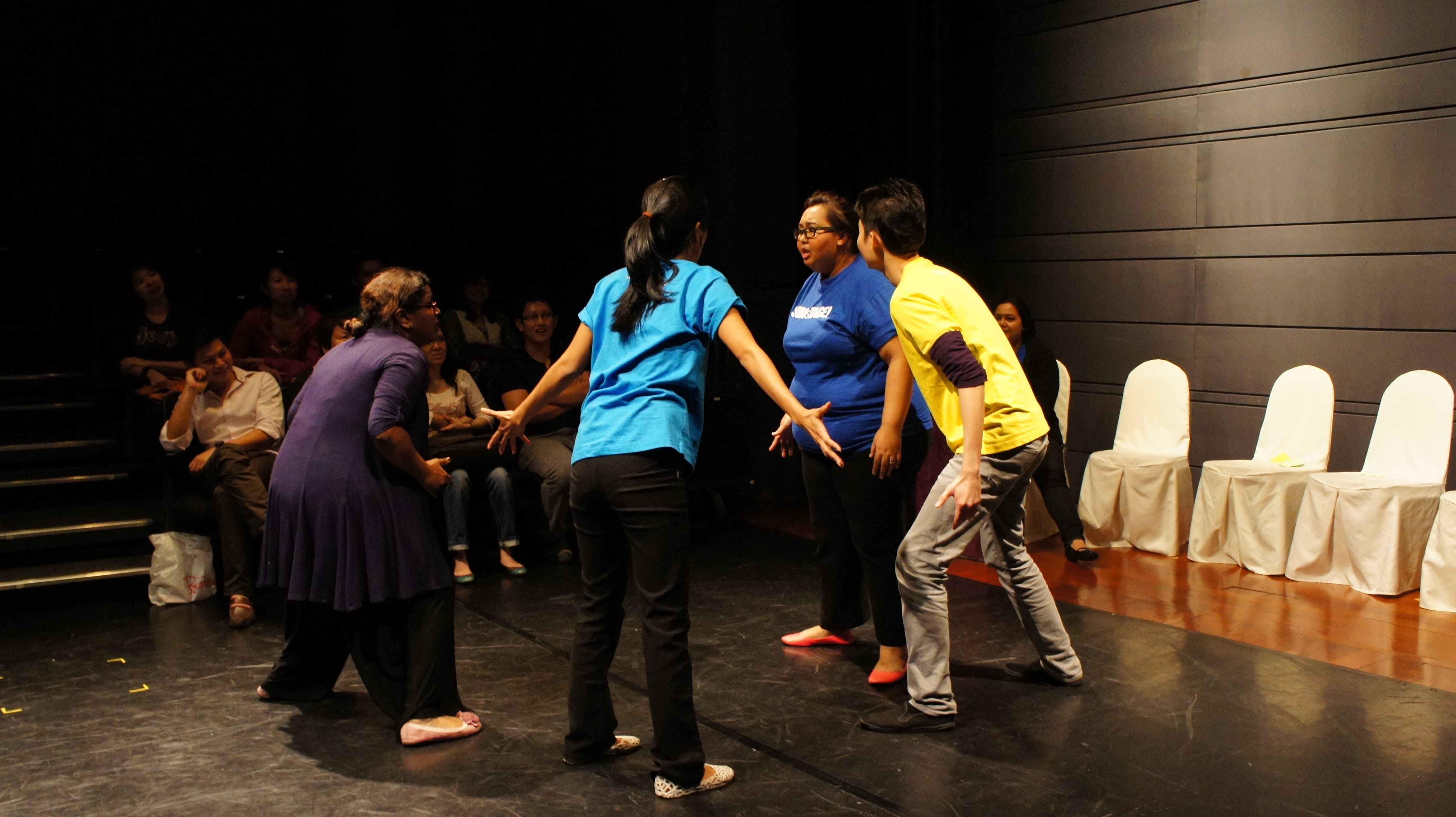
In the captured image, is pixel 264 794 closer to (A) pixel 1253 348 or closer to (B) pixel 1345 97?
(A) pixel 1253 348

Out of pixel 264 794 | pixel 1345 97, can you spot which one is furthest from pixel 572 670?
pixel 1345 97

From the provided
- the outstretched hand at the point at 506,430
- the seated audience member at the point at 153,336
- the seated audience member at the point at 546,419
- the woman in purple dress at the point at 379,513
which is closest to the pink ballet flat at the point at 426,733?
the woman in purple dress at the point at 379,513

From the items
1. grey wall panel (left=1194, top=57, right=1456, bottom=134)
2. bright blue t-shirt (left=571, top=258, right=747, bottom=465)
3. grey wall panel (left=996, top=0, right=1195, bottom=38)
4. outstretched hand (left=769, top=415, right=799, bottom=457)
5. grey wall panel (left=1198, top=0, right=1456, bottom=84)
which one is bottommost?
outstretched hand (left=769, top=415, right=799, bottom=457)

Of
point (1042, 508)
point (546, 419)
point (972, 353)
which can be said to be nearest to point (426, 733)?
point (972, 353)

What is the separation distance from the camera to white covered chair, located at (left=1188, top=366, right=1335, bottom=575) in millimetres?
4758

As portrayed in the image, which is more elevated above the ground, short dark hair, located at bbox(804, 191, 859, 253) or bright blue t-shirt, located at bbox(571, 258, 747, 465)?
short dark hair, located at bbox(804, 191, 859, 253)

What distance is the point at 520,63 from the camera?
8.06 metres

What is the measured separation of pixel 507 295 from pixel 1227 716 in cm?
584

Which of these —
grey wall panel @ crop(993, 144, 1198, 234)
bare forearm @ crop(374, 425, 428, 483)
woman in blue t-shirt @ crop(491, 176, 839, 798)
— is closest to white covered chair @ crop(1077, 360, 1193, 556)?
grey wall panel @ crop(993, 144, 1198, 234)

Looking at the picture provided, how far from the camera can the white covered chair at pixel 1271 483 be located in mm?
4758

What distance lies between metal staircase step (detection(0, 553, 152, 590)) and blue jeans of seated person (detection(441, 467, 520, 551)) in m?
1.15

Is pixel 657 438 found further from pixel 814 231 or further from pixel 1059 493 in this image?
pixel 1059 493

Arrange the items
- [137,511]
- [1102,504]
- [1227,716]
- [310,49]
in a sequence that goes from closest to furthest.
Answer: [1227,716]
[137,511]
[1102,504]
[310,49]

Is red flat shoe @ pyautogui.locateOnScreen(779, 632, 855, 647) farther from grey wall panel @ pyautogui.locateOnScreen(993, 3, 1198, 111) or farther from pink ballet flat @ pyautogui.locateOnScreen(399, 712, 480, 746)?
grey wall panel @ pyautogui.locateOnScreen(993, 3, 1198, 111)
